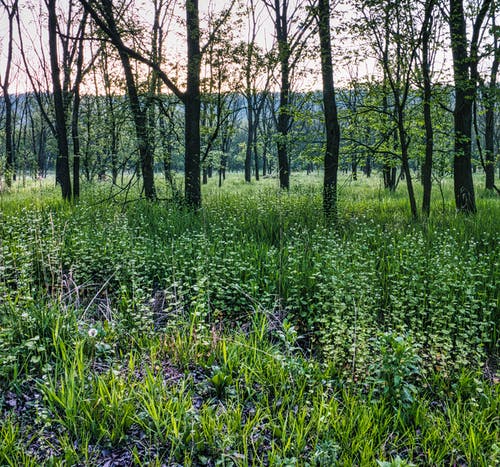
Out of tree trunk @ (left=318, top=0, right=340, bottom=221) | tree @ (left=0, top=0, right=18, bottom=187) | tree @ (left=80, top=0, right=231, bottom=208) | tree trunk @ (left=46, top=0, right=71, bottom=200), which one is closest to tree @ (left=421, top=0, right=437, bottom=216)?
tree trunk @ (left=318, top=0, right=340, bottom=221)

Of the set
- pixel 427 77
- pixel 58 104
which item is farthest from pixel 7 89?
pixel 427 77

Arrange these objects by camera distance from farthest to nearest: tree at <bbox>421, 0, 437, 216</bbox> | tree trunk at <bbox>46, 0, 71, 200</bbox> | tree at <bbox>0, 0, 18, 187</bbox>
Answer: tree at <bbox>0, 0, 18, 187</bbox>, tree trunk at <bbox>46, 0, 71, 200</bbox>, tree at <bbox>421, 0, 437, 216</bbox>

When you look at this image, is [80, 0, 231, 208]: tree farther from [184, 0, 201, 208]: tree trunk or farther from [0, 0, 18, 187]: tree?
[0, 0, 18, 187]: tree

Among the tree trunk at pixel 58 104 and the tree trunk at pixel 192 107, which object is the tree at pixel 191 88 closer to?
the tree trunk at pixel 192 107

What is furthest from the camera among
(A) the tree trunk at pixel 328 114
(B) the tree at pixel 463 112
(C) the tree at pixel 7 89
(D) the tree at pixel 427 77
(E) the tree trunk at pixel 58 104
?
(C) the tree at pixel 7 89

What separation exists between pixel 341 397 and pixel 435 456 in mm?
741

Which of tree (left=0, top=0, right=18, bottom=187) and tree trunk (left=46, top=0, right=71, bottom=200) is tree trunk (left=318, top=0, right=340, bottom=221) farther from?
tree (left=0, top=0, right=18, bottom=187)

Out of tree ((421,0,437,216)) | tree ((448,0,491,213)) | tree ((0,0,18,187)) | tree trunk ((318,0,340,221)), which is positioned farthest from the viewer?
tree ((0,0,18,187))

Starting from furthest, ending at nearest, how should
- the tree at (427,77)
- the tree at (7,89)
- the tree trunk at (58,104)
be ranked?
the tree at (7,89)
the tree trunk at (58,104)
the tree at (427,77)

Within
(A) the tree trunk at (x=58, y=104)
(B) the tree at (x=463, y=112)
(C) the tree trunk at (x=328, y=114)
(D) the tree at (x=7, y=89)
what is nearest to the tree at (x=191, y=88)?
(A) the tree trunk at (x=58, y=104)

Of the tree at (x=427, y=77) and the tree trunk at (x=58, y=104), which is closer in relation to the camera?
the tree at (x=427, y=77)

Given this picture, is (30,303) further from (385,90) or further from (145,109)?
(385,90)

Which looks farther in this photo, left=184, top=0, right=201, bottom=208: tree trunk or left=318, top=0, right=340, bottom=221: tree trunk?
left=184, top=0, right=201, bottom=208: tree trunk

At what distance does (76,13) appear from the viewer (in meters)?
13.3
